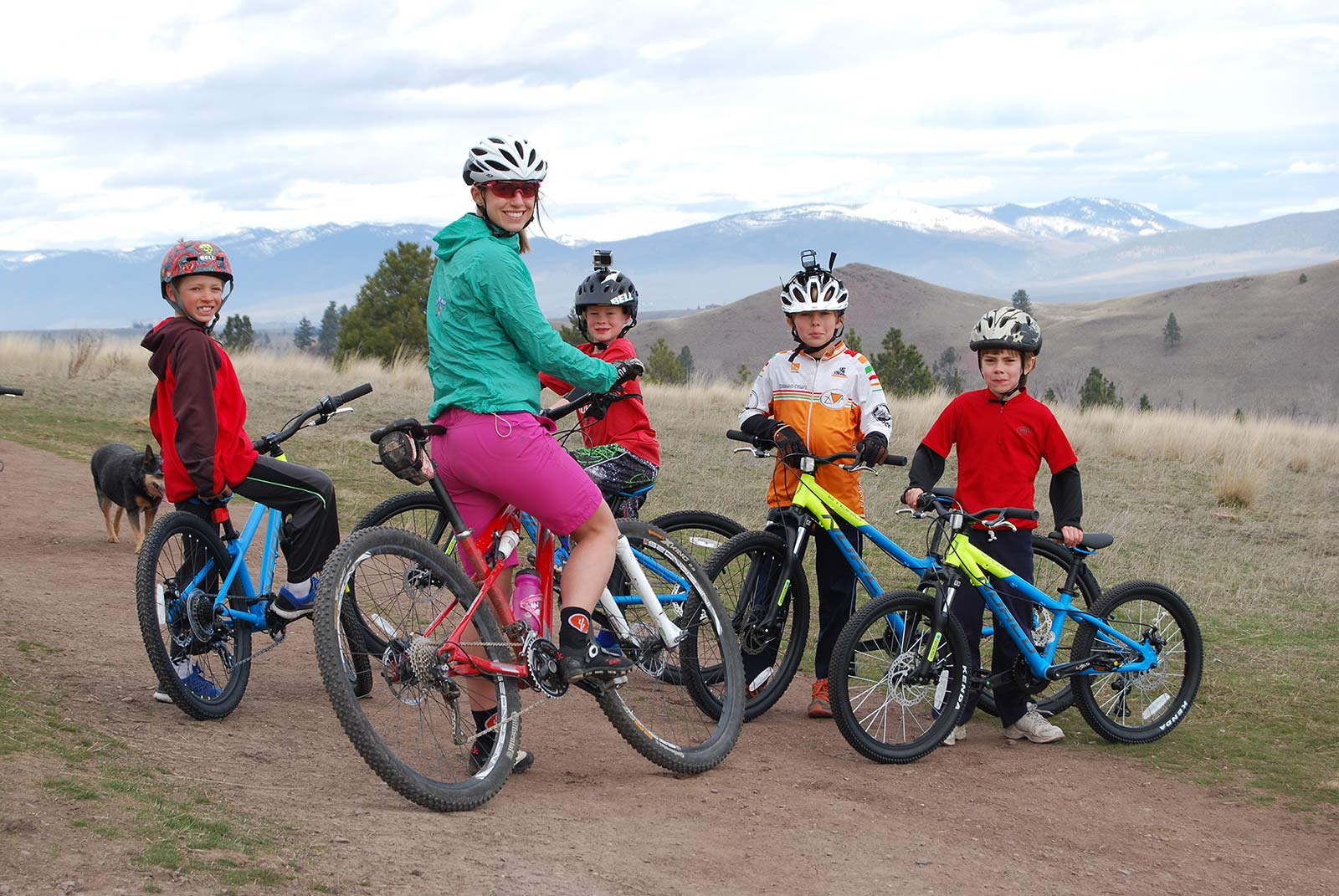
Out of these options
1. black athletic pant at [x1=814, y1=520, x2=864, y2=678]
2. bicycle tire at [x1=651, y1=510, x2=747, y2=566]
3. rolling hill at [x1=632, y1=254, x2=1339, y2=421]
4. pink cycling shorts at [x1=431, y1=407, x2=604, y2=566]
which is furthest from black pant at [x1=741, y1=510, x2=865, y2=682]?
rolling hill at [x1=632, y1=254, x2=1339, y2=421]

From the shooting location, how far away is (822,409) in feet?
19.8

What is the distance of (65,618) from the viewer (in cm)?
653

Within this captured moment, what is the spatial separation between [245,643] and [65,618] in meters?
1.83

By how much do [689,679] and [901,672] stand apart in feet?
3.06

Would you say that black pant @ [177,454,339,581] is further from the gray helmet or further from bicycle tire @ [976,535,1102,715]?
bicycle tire @ [976,535,1102,715]

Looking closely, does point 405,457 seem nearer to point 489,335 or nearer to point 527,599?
point 489,335

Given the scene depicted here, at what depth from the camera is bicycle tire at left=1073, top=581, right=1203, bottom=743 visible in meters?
5.77

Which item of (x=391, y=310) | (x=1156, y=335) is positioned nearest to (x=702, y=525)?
(x=391, y=310)

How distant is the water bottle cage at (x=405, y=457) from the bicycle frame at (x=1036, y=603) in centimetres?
243

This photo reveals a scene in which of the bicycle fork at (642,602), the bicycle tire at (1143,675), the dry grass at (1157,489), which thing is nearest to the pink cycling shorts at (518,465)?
the bicycle fork at (642,602)

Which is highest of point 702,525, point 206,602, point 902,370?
point 902,370

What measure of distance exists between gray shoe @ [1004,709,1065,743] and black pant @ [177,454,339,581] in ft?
10.5

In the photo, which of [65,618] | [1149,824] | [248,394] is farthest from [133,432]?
[1149,824]

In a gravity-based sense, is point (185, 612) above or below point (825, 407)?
below
